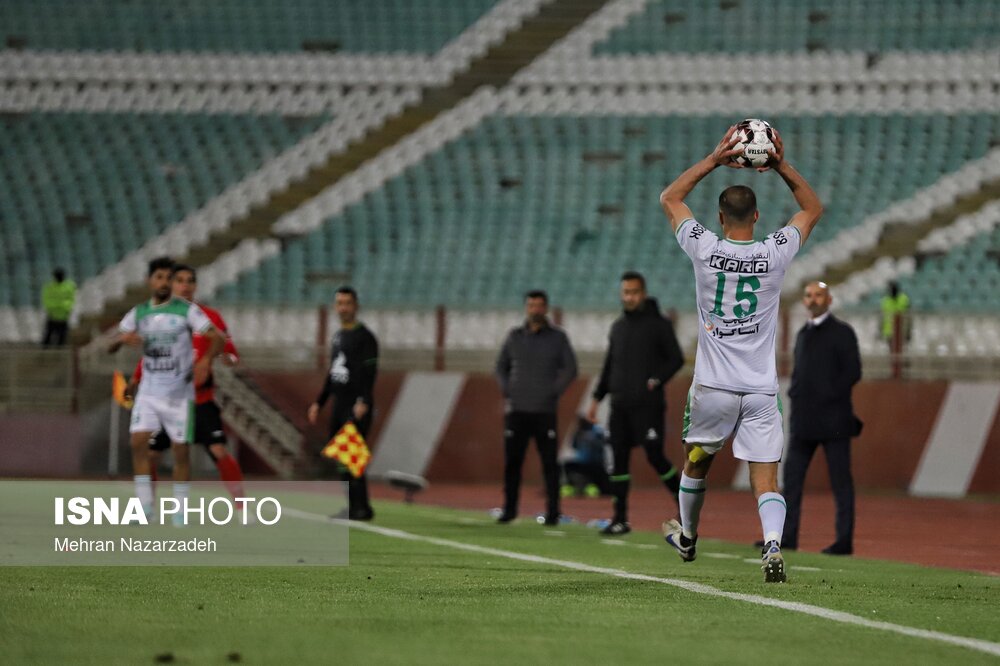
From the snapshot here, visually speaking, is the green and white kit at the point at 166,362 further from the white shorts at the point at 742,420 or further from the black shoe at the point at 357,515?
the white shorts at the point at 742,420

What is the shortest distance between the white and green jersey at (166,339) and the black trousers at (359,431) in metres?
2.02

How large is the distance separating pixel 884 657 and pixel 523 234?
2121cm

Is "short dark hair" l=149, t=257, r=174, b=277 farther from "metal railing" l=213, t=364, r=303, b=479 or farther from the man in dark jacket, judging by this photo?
"metal railing" l=213, t=364, r=303, b=479

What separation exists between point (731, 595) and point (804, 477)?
4.56 metres

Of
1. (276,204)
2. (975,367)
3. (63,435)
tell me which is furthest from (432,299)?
(975,367)

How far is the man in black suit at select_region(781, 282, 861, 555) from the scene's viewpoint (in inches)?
476

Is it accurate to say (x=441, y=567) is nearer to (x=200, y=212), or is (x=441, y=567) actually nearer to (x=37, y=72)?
(x=200, y=212)

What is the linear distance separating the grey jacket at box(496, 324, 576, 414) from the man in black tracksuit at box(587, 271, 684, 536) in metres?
0.97

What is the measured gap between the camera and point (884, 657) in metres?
5.63

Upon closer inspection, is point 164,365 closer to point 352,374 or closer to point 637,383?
point 352,374

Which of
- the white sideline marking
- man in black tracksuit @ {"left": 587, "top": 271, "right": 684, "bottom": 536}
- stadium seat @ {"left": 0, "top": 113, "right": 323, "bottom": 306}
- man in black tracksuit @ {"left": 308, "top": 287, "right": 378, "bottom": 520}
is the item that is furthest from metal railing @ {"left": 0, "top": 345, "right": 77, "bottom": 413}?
man in black tracksuit @ {"left": 587, "top": 271, "right": 684, "bottom": 536}

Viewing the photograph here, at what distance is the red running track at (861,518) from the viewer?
41.0ft

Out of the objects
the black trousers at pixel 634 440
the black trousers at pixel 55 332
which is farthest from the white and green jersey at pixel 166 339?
the black trousers at pixel 55 332

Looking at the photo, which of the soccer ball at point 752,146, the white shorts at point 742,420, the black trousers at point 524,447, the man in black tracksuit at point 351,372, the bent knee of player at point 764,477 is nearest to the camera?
the soccer ball at point 752,146
